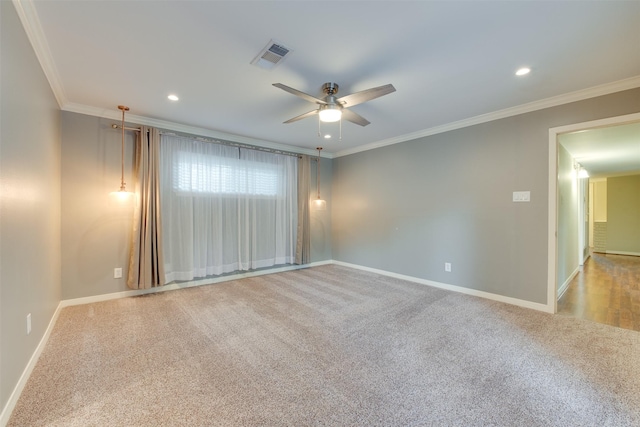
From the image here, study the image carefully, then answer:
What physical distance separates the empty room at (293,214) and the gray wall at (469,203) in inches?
1.2

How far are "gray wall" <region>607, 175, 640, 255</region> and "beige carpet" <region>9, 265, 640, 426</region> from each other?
24.8 feet

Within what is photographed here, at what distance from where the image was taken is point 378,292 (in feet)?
12.6

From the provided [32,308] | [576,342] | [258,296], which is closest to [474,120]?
[576,342]

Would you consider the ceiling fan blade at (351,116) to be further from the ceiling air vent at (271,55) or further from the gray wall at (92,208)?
the gray wall at (92,208)

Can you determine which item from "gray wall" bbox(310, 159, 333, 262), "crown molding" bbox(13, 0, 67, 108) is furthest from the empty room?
"gray wall" bbox(310, 159, 333, 262)

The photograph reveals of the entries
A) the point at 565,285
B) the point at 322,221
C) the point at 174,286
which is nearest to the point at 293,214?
the point at 322,221

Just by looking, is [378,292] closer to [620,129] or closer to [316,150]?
[316,150]

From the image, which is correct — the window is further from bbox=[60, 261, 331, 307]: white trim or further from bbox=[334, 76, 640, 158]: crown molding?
bbox=[334, 76, 640, 158]: crown molding

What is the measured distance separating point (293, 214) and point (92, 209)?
124 inches

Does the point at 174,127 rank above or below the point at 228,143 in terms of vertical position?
above

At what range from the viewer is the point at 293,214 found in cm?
530

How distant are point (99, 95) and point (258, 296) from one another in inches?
125

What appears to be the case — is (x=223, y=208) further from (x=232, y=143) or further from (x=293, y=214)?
(x=293, y=214)

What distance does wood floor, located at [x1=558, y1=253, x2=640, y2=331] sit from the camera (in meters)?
2.98
